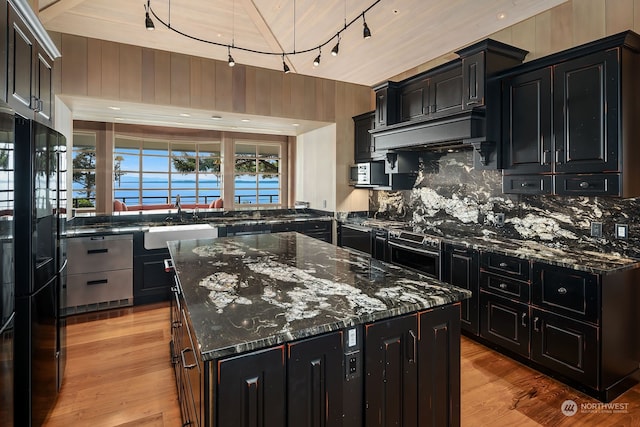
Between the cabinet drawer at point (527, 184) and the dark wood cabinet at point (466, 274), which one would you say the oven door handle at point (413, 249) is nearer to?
the dark wood cabinet at point (466, 274)

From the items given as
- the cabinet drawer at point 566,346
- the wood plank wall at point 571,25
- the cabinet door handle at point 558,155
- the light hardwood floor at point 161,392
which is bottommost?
the light hardwood floor at point 161,392

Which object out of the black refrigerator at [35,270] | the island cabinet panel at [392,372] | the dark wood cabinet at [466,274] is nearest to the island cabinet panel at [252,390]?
the island cabinet panel at [392,372]

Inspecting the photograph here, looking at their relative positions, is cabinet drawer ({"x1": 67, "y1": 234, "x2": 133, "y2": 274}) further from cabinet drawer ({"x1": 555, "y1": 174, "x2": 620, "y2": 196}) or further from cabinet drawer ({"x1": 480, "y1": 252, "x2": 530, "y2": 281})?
cabinet drawer ({"x1": 555, "y1": 174, "x2": 620, "y2": 196})

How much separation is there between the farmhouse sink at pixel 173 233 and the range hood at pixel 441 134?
7.84 ft

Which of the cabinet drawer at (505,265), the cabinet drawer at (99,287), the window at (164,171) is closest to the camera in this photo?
the cabinet drawer at (505,265)

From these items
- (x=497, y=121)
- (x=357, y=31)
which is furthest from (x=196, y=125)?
(x=497, y=121)

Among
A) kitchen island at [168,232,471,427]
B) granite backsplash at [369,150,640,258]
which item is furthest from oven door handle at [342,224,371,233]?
kitchen island at [168,232,471,427]

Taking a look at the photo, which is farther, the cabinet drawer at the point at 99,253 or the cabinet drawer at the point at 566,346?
the cabinet drawer at the point at 99,253

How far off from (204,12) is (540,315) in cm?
406

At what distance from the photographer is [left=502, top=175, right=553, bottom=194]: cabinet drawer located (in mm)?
2705

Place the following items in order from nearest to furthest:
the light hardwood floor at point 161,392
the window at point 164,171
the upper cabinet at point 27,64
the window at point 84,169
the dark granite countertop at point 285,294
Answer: the dark granite countertop at point 285,294 → the upper cabinet at point 27,64 → the light hardwood floor at point 161,392 → the window at point 84,169 → the window at point 164,171

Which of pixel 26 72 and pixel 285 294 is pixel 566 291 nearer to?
pixel 285 294

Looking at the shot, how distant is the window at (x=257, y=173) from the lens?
705 centimetres

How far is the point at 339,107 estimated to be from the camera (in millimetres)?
5184
